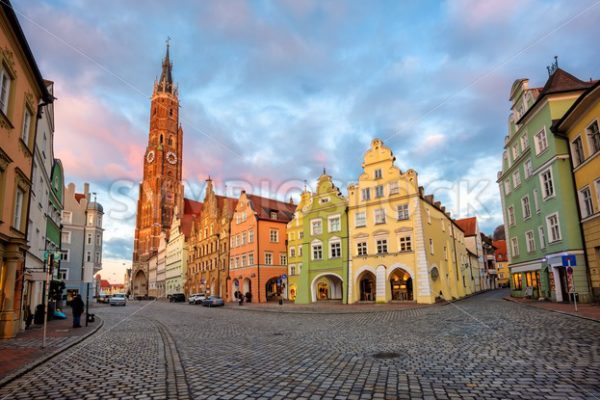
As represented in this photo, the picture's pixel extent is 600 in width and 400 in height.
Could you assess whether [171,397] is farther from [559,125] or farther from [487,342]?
[559,125]

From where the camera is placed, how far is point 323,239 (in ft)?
138

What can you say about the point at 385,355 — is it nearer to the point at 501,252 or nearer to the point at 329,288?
the point at 329,288

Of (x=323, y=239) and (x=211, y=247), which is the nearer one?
(x=323, y=239)

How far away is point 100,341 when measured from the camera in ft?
51.0

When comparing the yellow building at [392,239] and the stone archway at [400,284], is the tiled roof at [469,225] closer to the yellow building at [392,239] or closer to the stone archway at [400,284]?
the yellow building at [392,239]

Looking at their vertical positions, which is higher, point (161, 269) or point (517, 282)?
point (161, 269)

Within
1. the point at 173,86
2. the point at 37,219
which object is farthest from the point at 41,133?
the point at 173,86

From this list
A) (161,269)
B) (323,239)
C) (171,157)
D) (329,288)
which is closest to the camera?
(323,239)

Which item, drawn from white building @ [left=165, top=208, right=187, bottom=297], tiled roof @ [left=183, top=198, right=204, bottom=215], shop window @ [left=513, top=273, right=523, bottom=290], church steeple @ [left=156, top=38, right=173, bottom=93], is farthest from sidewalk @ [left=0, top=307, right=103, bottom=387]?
church steeple @ [left=156, top=38, right=173, bottom=93]

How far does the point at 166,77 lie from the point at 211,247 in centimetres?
10158

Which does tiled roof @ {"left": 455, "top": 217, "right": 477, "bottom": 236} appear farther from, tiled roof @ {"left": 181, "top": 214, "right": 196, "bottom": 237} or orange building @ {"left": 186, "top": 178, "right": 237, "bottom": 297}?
tiled roof @ {"left": 181, "top": 214, "right": 196, "bottom": 237}

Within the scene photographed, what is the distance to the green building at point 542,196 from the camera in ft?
85.1

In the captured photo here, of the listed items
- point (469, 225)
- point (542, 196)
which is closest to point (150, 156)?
point (469, 225)

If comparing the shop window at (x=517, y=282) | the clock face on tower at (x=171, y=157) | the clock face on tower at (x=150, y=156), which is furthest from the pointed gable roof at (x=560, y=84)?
the clock face on tower at (x=150, y=156)
